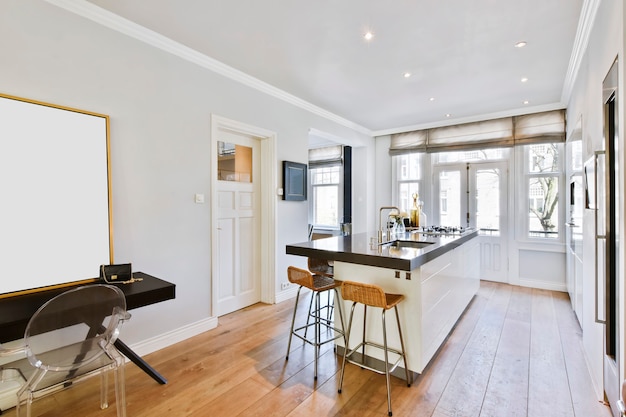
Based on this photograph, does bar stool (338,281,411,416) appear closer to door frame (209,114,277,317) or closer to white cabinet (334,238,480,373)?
Answer: white cabinet (334,238,480,373)

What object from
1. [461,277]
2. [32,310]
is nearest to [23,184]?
[32,310]

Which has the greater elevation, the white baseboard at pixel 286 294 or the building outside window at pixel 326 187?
the building outside window at pixel 326 187

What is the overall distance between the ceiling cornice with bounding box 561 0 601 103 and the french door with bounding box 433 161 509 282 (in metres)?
1.75

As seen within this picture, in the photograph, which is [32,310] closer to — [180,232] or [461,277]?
[180,232]

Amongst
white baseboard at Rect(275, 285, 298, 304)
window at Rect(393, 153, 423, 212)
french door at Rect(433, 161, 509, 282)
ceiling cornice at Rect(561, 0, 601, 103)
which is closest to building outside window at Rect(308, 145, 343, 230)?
window at Rect(393, 153, 423, 212)

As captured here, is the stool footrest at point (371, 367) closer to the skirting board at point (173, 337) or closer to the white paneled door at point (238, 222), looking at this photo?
the skirting board at point (173, 337)

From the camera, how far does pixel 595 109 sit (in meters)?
2.19

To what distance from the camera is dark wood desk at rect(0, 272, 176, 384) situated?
1522 millimetres

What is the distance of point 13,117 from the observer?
1.96 metres

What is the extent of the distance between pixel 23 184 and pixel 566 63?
503 cm

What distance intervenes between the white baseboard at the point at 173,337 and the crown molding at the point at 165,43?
8.63ft

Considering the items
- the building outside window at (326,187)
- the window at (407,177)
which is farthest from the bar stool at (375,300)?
the building outside window at (326,187)

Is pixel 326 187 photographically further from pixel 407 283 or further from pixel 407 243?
pixel 407 283

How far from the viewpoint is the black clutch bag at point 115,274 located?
7.08 ft
